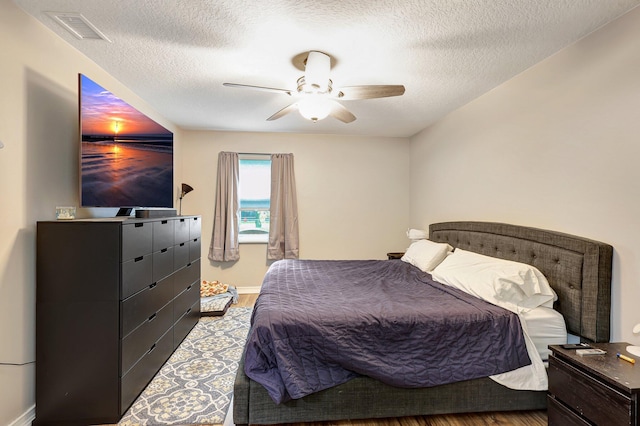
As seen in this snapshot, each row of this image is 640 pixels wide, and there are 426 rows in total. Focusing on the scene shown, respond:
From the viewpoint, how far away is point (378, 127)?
4027 millimetres

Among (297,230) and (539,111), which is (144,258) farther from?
(539,111)

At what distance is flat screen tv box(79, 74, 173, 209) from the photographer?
6.35 ft

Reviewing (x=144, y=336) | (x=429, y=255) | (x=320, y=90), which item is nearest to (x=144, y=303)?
(x=144, y=336)

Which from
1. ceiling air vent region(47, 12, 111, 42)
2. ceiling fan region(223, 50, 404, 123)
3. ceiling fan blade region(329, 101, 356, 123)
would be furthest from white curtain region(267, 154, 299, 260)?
ceiling air vent region(47, 12, 111, 42)

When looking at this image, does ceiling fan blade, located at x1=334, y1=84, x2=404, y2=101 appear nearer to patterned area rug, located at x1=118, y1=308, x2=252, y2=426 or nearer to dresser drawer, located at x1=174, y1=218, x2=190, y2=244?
dresser drawer, located at x1=174, y1=218, x2=190, y2=244

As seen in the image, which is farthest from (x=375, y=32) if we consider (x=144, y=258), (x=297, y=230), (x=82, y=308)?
(x=297, y=230)

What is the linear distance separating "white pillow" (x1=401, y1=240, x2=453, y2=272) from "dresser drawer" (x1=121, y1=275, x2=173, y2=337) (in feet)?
8.05

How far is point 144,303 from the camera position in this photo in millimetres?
1993

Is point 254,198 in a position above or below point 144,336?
above

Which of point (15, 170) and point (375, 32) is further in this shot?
A: point (375, 32)

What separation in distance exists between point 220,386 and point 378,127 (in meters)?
3.51

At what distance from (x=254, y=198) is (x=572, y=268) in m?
3.82

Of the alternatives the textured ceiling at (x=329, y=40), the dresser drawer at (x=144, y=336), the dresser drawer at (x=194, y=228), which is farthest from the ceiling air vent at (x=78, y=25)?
the dresser drawer at (x=144, y=336)

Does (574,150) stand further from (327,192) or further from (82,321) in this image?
(82,321)
